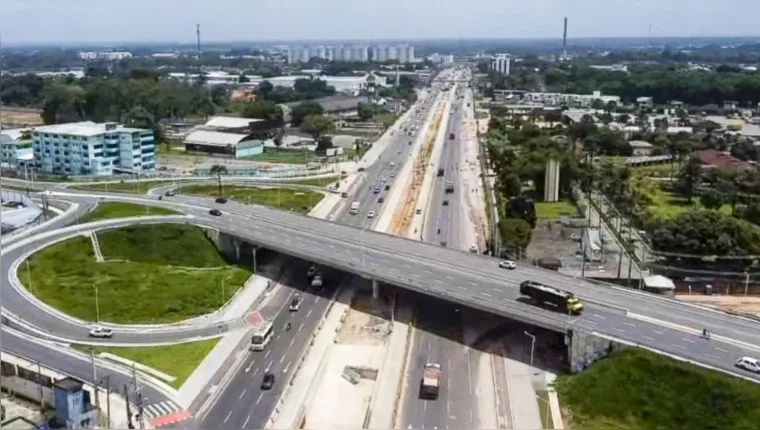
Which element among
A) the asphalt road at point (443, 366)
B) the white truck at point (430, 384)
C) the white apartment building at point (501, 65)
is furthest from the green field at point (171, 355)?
the white apartment building at point (501, 65)

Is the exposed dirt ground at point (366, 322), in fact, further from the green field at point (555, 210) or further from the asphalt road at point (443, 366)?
the green field at point (555, 210)

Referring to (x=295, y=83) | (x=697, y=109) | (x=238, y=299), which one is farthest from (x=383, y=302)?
(x=295, y=83)

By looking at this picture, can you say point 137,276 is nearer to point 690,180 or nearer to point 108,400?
point 108,400

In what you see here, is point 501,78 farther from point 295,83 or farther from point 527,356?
point 527,356

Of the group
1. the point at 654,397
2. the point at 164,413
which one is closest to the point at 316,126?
the point at 164,413

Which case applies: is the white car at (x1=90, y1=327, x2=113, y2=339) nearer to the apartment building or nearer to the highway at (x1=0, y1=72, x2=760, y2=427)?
the highway at (x1=0, y1=72, x2=760, y2=427)

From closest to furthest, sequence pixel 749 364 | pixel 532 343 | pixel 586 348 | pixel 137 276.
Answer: pixel 749 364, pixel 586 348, pixel 532 343, pixel 137 276
